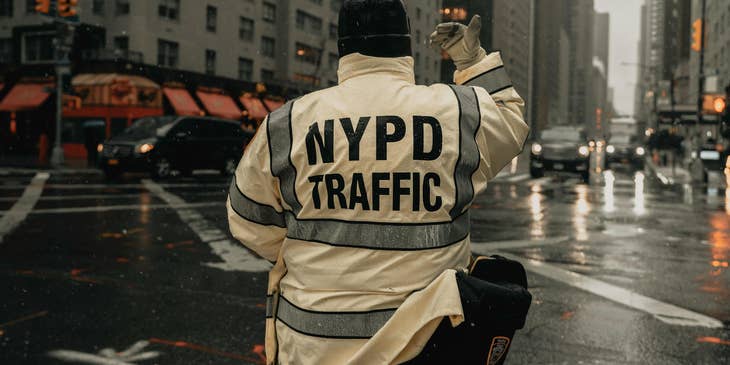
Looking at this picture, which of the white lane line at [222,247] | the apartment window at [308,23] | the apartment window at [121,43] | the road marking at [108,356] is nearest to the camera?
the road marking at [108,356]

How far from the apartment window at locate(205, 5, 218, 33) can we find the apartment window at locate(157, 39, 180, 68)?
335 centimetres

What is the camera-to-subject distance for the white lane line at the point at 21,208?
986 cm

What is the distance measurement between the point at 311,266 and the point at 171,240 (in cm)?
729

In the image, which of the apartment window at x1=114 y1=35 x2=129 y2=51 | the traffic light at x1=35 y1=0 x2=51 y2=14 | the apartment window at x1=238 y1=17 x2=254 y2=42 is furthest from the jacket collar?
the apartment window at x1=238 y1=17 x2=254 y2=42

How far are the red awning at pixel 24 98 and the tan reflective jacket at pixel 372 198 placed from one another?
3727cm

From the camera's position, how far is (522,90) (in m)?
148

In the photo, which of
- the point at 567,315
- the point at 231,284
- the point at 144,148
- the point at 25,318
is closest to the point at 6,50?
the point at 144,148

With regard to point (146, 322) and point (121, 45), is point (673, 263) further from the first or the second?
point (121, 45)

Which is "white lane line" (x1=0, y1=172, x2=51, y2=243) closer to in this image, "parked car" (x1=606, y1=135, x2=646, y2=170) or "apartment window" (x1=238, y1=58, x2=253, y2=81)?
"parked car" (x1=606, y1=135, x2=646, y2=170)

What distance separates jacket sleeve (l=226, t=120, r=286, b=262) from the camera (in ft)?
6.99

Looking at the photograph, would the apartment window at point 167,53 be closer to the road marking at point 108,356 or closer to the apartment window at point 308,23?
the apartment window at point 308,23

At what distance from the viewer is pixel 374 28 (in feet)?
6.88

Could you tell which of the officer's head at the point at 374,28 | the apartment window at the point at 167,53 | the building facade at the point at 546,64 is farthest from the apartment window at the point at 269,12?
the building facade at the point at 546,64

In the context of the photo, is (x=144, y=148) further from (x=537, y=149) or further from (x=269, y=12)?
(x=269, y=12)
